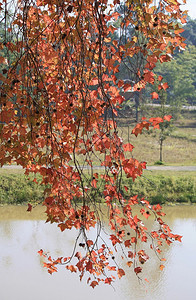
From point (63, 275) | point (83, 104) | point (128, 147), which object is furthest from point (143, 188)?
point (83, 104)

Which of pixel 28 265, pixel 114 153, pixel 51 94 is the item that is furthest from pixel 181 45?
pixel 28 265

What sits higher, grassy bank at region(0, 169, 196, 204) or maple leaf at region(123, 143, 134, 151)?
maple leaf at region(123, 143, 134, 151)

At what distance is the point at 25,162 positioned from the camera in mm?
3490

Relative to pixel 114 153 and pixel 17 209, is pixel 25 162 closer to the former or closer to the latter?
pixel 114 153

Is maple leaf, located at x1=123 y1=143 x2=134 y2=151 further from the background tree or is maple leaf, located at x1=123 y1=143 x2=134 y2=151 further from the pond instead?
the pond

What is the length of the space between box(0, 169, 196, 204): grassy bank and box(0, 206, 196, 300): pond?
2.14m

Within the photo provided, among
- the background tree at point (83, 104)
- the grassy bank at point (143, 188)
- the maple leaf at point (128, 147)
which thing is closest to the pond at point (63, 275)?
the grassy bank at point (143, 188)

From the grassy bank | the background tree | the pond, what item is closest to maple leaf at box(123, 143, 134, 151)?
the background tree

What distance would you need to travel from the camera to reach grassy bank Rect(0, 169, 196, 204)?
11328mm

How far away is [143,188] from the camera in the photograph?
11.9 meters

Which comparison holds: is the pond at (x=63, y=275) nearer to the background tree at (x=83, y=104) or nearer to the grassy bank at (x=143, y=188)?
the grassy bank at (x=143, y=188)

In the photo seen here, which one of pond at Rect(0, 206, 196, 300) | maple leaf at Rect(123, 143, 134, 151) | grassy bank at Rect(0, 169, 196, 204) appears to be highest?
maple leaf at Rect(123, 143, 134, 151)

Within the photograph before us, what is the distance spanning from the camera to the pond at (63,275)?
604 centimetres

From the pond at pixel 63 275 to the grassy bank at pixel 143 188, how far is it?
7.02 feet
